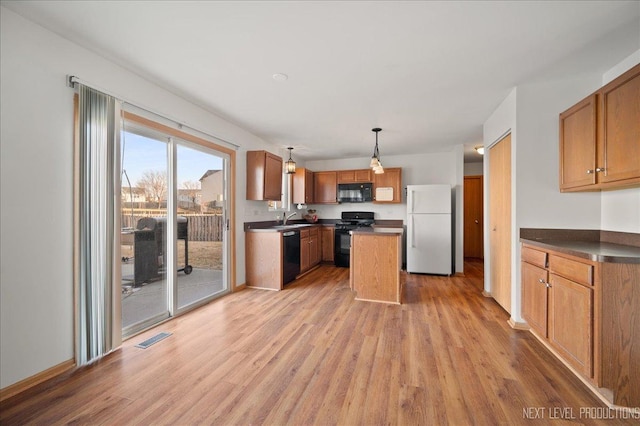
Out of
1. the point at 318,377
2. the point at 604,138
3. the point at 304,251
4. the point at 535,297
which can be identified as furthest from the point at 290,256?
the point at 604,138

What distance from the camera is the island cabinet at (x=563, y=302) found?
1.62 m

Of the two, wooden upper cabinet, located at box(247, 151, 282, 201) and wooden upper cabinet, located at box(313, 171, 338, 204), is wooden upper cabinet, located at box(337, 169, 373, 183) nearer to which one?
wooden upper cabinet, located at box(313, 171, 338, 204)

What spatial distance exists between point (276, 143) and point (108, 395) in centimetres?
415

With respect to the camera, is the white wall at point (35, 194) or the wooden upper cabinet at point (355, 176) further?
the wooden upper cabinet at point (355, 176)

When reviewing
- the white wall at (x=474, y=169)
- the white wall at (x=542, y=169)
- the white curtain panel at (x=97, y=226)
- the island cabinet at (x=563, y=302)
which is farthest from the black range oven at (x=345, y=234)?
the white curtain panel at (x=97, y=226)

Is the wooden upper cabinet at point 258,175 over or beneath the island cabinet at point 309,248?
over

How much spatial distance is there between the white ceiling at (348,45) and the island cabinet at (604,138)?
0.41 meters

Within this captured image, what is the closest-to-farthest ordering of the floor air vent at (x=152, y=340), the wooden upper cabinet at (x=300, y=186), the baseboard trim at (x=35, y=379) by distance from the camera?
1. the baseboard trim at (x=35, y=379)
2. the floor air vent at (x=152, y=340)
3. the wooden upper cabinet at (x=300, y=186)

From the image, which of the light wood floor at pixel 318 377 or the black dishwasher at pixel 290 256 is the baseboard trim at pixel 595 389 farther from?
the black dishwasher at pixel 290 256

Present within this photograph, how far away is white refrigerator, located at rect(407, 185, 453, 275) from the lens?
468 centimetres

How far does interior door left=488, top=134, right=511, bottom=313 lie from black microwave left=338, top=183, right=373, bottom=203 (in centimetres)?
248

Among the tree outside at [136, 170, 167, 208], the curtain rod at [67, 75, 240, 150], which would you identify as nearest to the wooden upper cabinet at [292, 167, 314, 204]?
the curtain rod at [67, 75, 240, 150]

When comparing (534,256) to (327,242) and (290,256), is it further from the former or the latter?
(327,242)

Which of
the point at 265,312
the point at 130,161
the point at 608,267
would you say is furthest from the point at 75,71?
the point at 608,267
